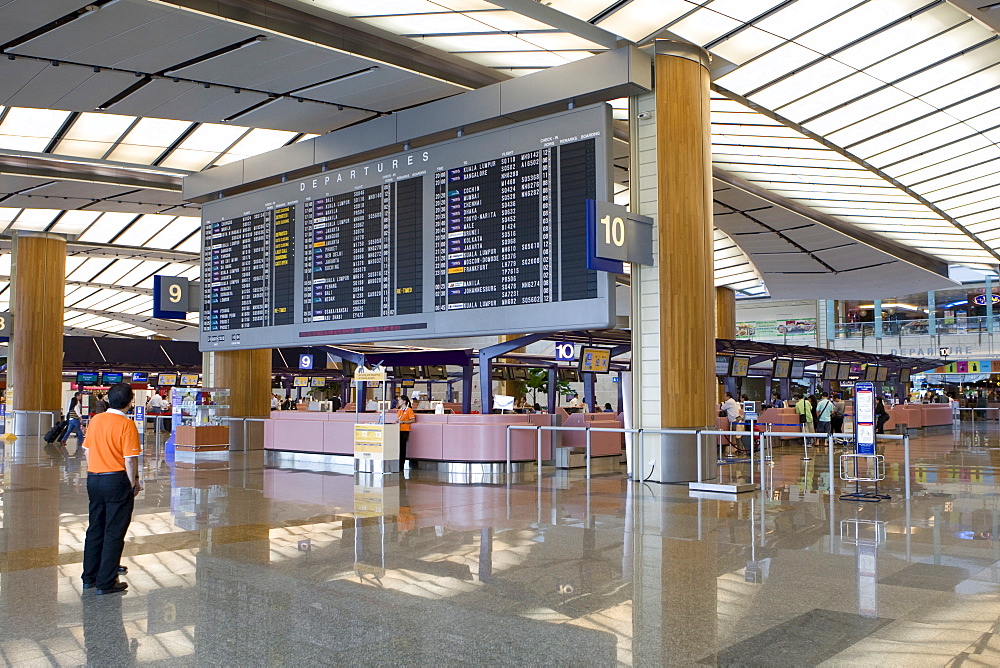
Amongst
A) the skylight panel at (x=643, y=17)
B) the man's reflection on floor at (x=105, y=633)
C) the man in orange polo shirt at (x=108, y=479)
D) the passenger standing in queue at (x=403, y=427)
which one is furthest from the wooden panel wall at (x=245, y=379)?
the man's reflection on floor at (x=105, y=633)

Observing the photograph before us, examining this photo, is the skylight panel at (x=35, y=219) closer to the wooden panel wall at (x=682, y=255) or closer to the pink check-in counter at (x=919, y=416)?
the wooden panel wall at (x=682, y=255)

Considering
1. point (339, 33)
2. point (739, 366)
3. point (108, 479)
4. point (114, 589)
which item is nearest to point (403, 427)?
point (339, 33)

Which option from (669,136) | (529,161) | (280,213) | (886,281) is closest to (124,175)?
(280,213)

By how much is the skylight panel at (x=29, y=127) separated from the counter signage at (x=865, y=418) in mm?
14996

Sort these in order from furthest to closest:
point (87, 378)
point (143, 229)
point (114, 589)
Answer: point (87, 378) → point (143, 229) → point (114, 589)

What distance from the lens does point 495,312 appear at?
12977mm

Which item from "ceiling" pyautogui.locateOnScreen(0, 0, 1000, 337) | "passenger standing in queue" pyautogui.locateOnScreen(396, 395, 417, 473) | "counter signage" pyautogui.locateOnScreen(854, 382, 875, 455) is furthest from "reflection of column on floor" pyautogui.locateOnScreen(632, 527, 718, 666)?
"passenger standing in queue" pyautogui.locateOnScreen(396, 395, 417, 473)

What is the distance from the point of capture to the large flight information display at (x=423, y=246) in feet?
40.9

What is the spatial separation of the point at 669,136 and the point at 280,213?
7252mm

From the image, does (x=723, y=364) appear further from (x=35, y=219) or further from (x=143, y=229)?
(x=35, y=219)

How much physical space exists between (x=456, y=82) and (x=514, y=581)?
35.6 ft

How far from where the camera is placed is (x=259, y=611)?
5.51 meters

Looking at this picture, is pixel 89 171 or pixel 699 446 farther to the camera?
pixel 89 171

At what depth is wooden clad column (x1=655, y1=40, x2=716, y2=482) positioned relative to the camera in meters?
13.2
